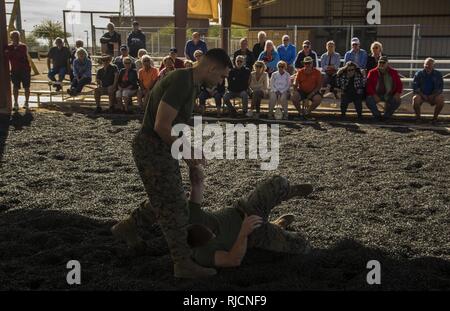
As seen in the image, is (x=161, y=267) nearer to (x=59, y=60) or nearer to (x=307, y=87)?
(x=307, y=87)

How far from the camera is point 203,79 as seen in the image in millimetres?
3682

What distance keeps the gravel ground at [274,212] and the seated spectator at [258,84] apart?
2.92 meters

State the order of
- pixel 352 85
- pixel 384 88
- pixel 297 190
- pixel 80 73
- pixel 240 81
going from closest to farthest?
pixel 297 190 → pixel 384 88 → pixel 352 85 → pixel 240 81 → pixel 80 73

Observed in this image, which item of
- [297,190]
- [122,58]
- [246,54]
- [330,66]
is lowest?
[297,190]

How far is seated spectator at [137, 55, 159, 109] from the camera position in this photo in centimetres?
1314

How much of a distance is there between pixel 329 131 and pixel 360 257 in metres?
6.37

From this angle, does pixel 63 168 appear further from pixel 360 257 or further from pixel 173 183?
pixel 360 257

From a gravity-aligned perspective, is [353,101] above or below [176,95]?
below

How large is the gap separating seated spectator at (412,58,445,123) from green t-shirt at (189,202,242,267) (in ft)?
28.3

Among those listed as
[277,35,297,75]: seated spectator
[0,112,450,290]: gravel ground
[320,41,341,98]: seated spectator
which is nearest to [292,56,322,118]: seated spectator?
[320,41,341,98]: seated spectator

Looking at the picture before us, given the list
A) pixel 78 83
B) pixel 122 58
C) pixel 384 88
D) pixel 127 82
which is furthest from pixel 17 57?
pixel 384 88

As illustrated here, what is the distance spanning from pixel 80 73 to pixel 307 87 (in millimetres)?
6364

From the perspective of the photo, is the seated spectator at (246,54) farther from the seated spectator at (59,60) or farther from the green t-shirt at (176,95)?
the green t-shirt at (176,95)

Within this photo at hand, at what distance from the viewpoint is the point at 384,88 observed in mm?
11984
